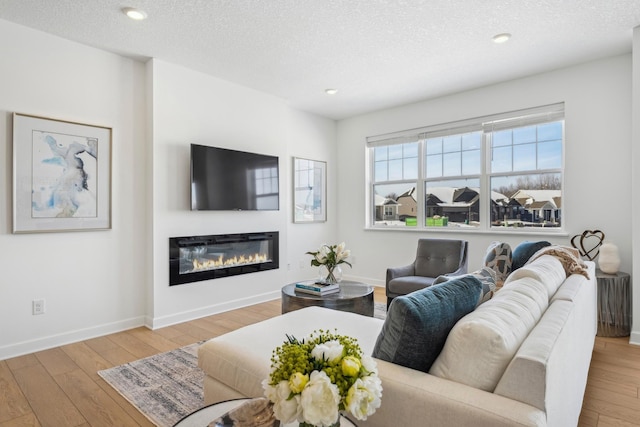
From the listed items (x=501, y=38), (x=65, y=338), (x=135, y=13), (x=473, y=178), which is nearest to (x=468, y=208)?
(x=473, y=178)

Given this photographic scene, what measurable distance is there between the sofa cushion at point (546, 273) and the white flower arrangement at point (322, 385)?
128 centimetres

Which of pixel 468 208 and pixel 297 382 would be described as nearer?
pixel 297 382

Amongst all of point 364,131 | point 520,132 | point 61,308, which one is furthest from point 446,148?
point 61,308

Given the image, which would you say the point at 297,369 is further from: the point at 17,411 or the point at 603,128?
the point at 603,128

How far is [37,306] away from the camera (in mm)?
3117

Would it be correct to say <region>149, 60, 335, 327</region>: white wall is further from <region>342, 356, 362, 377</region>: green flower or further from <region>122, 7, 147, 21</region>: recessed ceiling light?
<region>342, 356, 362, 377</region>: green flower

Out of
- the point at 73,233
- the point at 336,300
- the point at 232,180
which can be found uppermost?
the point at 232,180

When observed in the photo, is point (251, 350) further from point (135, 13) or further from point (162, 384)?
point (135, 13)

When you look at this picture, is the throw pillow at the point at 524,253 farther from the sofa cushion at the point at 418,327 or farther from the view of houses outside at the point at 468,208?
the sofa cushion at the point at 418,327

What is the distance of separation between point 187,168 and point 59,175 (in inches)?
44.4

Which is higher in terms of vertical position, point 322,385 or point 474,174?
point 474,174

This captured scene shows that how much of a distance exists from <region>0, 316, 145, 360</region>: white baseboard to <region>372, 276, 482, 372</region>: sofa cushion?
3115mm

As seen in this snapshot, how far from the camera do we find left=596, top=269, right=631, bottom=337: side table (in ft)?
10.8

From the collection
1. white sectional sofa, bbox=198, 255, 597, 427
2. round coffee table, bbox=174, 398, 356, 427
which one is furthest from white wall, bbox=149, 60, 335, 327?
round coffee table, bbox=174, 398, 356, 427
